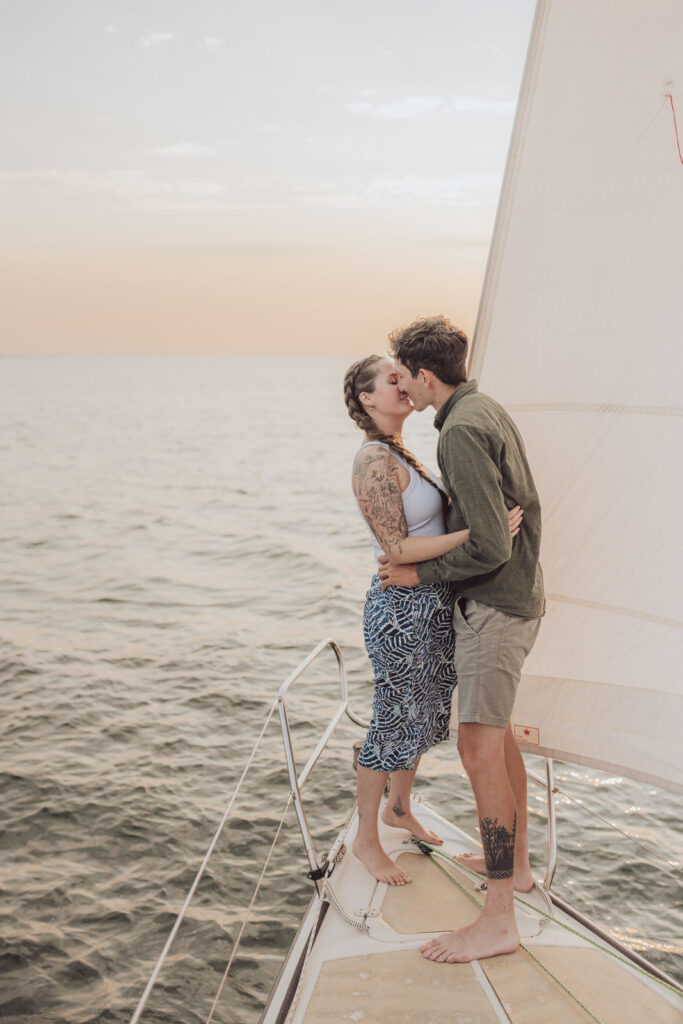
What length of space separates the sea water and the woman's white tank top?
9.21 ft

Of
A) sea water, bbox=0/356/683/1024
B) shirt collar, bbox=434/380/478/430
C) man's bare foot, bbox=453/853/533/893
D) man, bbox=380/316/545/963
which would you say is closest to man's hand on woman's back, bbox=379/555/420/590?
man, bbox=380/316/545/963

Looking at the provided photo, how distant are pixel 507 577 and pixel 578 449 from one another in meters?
0.72

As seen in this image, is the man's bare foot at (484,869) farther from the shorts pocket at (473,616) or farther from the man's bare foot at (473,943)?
the shorts pocket at (473,616)

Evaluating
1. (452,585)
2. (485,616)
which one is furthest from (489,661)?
A: (452,585)

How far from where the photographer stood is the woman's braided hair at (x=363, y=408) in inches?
124

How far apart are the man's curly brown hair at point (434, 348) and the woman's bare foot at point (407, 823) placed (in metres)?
1.89

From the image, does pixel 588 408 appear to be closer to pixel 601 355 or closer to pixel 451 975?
pixel 601 355

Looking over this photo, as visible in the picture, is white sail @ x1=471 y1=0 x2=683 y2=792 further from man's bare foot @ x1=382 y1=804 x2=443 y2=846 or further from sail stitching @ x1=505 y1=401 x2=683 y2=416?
man's bare foot @ x1=382 y1=804 x2=443 y2=846

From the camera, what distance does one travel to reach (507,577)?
2885 mm

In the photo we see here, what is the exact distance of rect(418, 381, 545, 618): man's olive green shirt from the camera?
103 inches

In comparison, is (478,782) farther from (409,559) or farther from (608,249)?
(608,249)

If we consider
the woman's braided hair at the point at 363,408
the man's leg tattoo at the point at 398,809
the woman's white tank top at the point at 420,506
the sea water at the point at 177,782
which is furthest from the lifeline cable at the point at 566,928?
the sea water at the point at 177,782

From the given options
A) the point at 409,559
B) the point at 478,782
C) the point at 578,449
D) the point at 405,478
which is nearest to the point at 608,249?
the point at 578,449

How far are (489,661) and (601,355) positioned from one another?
123cm
